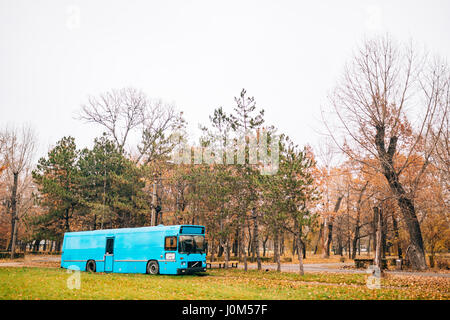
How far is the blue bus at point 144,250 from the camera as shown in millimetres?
19453

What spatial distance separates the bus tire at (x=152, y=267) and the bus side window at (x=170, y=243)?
114 centimetres

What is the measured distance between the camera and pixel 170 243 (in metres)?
19.6

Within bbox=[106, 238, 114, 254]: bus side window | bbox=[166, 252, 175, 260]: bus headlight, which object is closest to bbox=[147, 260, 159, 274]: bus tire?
bbox=[166, 252, 175, 260]: bus headlight

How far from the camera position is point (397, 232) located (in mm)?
33906

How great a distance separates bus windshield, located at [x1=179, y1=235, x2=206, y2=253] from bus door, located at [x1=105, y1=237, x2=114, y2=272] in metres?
5.53

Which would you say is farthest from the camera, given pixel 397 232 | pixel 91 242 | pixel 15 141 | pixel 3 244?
pixel 3 244

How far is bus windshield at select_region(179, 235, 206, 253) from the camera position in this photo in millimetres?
19547

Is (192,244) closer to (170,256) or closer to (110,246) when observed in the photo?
(170,256)

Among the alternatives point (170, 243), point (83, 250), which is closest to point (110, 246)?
point (83, 250)

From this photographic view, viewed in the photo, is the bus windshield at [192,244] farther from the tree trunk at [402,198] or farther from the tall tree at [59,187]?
the tall tree at [59,187]

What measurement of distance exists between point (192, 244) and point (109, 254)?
610cm
